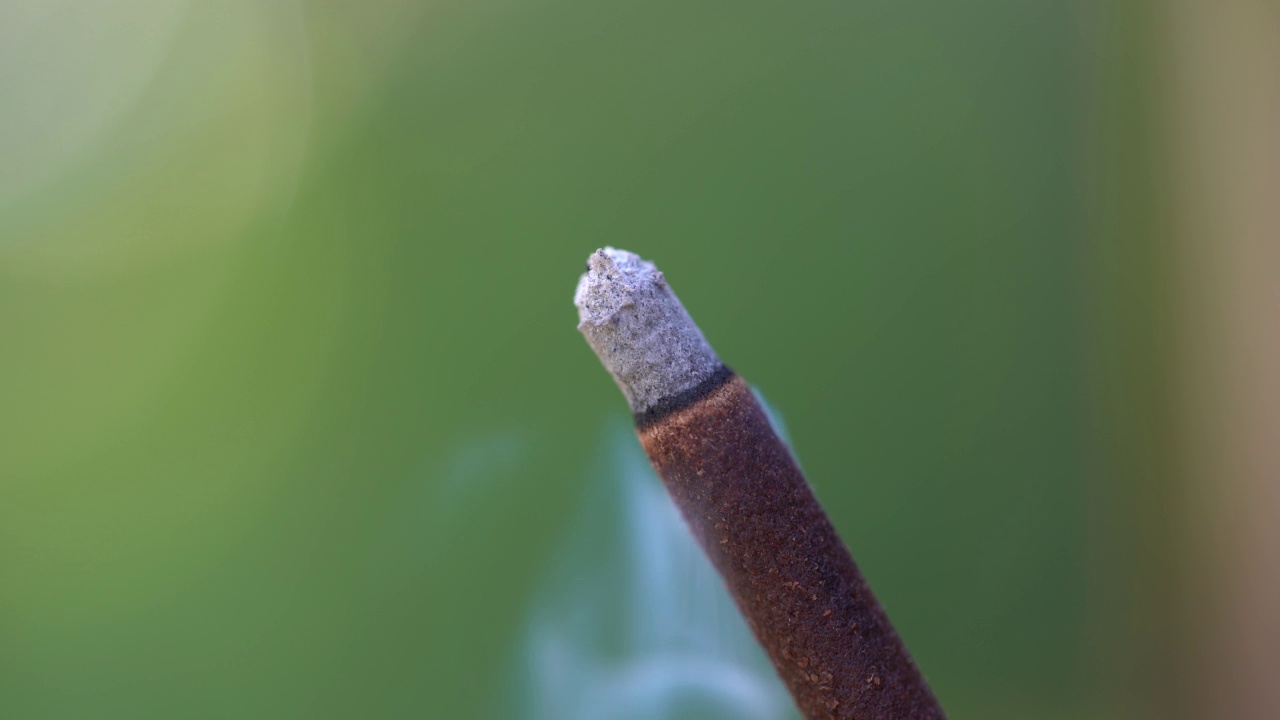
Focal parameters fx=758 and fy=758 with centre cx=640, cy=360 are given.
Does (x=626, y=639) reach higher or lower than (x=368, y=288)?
lower

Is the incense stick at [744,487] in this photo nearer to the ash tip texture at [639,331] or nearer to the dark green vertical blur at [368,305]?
the ash tip texture at [639,331]

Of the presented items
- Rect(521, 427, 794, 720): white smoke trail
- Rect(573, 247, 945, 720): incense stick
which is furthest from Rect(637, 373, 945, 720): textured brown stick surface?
Rect(521, 427, 794, 720): white smoke trail

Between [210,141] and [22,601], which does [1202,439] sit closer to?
[210,141]

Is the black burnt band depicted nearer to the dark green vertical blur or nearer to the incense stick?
the incense stick

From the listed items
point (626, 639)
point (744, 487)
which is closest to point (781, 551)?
point (744, 487)

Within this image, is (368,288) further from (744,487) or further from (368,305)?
(744,487)

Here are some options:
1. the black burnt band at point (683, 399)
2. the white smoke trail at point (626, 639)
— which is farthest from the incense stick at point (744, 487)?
the white smoke trail at point (626, 639)

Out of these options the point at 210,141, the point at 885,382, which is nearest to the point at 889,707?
the point at 885,382
